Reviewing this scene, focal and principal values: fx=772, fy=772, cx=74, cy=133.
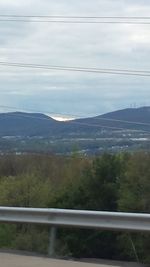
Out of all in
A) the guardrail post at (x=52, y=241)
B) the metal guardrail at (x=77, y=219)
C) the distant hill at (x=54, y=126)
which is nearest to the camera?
the metal guardrail at (x=77, y=219)

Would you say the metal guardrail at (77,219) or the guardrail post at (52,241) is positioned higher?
the metal guardrail at (77,219)

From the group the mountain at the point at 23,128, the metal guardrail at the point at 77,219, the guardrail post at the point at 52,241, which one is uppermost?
the mountain at the point at 23,128

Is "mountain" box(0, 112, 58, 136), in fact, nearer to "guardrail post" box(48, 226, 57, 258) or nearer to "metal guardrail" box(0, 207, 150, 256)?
"metal guardrail" box(0, 207, 150, 256)

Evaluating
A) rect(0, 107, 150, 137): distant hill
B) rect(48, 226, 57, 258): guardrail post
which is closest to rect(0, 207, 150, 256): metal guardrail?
rect(48, 226, 57, 258): guardrail post

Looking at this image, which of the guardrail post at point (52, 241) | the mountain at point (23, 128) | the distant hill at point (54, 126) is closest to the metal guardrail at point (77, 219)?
the guardrail post at point (52, 241)

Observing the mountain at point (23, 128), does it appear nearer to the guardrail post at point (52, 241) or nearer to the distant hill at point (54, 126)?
the distant hill at point (54, 126)

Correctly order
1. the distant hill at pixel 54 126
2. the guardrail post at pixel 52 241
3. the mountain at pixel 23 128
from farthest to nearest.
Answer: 1. the mountain at pixel 23 128
2. the distant hill at pixel 54 126
3. the guardrail post at pixel 52 241

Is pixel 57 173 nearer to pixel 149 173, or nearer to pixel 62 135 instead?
pixel 62 135

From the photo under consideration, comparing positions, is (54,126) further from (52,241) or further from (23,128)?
(52,241)

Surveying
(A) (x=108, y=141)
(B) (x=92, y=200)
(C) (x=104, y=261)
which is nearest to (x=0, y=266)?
(C) (x=104, y=261)
